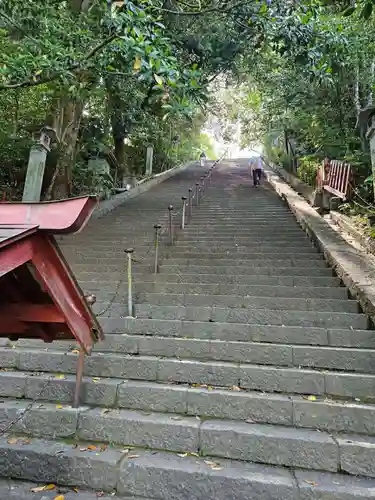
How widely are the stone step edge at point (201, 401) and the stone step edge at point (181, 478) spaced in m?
0.42

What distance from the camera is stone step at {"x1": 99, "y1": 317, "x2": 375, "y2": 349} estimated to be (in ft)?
12.9

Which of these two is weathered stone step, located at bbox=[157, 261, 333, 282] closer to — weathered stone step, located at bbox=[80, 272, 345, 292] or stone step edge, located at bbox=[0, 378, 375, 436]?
weathered stone step, located at bbox=[80, 272, 345, 292]

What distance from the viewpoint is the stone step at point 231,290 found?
495cm

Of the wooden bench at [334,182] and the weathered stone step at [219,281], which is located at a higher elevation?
the wooden bench at [334,182]

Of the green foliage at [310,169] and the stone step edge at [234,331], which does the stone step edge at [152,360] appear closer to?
the stone step edge at [234,331]

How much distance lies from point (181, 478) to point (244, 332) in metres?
1.82

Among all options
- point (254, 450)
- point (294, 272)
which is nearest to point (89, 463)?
point (254, 450)

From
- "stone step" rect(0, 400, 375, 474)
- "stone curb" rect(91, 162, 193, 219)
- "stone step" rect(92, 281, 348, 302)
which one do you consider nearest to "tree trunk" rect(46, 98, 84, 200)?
"stone curb" rect(91, 162, 193, 219)

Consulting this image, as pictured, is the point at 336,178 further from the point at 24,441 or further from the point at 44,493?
the point at 44,493

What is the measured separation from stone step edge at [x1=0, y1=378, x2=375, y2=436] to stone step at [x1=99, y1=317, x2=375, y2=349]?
2.56 feet

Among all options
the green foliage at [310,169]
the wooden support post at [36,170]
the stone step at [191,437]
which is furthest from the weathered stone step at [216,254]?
the green foliage at [310,169]

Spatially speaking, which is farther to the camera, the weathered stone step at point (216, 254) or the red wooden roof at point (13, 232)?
the weathered stone step at point (216, 254)

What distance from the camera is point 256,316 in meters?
4.49

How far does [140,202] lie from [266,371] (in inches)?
376
